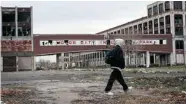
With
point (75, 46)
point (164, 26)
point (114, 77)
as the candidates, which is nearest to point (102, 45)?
point (75, 46)

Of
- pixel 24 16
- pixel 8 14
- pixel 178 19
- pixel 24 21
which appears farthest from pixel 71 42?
pixel 178 19

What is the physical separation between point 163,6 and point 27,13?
3439 cm

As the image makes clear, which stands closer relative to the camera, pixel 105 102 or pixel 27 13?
pixel 105 102

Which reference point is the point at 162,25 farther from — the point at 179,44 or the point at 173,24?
the point at 179,44

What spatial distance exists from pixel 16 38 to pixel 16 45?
134cm

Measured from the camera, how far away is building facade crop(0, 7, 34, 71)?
240 feet

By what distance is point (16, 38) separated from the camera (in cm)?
7488

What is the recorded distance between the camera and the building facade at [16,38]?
73250mm

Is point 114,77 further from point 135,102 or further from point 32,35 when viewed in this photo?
point 32,35

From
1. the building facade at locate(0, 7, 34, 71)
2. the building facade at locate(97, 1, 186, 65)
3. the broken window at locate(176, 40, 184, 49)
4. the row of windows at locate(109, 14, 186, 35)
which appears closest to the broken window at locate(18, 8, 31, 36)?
the building facade at locate(0, 7, 34, 71)

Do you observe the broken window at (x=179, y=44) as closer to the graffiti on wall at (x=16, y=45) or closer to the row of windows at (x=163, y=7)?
the row of windows at (x=163, y=7)

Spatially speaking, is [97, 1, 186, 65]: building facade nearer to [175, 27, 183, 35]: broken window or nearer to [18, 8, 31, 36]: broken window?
[175, 27, 183, 35]: broken window

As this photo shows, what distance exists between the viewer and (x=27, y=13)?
73.7 meters

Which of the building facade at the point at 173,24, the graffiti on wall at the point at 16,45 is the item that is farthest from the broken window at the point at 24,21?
the building facade at the point at 173,24
